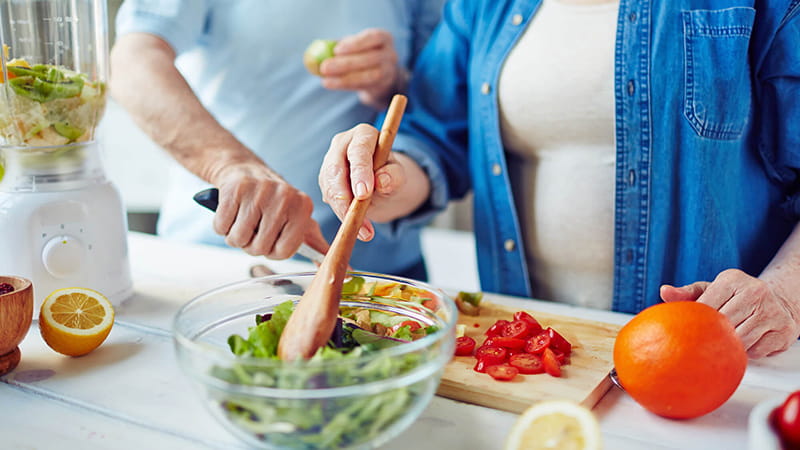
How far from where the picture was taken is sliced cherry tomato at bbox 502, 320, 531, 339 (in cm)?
90

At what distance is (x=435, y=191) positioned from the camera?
4.54ft

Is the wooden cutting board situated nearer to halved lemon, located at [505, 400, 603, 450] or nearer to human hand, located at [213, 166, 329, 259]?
halved lemon, located at [505, 400, 603, 450]

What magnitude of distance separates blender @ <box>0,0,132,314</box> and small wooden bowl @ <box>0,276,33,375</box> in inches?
5.3

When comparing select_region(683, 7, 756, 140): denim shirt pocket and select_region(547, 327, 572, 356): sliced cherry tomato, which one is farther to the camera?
select_region(683, 7, 756, 140): denim shirt pocket

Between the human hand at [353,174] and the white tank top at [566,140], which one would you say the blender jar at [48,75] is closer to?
the human hand at [353,174]

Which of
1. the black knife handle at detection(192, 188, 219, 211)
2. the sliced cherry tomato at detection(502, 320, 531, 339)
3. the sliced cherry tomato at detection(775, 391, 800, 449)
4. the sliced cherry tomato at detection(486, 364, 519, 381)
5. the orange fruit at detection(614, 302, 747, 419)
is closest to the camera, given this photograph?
the sliced cherry tomato at detection(775, 391, 800, 449)

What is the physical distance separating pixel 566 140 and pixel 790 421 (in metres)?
0.79

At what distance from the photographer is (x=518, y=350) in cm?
88

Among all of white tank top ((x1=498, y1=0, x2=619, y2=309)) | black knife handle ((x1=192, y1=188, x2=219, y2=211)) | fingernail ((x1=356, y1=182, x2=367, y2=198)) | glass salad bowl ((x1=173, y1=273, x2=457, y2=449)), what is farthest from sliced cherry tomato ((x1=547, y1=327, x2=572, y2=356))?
black knife handle ((x1=192, y1=188, x2=219, y2=211))

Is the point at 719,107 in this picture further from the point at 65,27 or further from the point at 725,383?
the point at 65,27

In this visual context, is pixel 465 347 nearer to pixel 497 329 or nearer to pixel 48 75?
pixel 497 329

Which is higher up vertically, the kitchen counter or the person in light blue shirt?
the person in light blue shirt

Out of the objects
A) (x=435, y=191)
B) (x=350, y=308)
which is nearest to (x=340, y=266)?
(x=350, y=308)

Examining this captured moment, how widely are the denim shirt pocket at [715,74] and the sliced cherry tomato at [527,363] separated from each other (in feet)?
1.80
